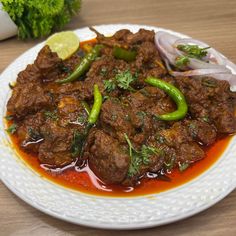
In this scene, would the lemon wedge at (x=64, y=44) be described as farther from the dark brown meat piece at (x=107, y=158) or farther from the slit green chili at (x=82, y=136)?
the dark brown meat piece at (x=107, y=158)

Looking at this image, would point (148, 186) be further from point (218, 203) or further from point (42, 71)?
point (42, 71)

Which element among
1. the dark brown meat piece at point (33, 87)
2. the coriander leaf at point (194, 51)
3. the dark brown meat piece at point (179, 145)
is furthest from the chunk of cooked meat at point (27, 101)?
the coriander leaf at point (194, 51)

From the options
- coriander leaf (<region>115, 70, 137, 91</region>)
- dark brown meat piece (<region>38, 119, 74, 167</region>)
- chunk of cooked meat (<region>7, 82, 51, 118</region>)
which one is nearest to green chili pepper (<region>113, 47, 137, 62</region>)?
coriander leaf (<region>115, 70, 137, 91</region>)

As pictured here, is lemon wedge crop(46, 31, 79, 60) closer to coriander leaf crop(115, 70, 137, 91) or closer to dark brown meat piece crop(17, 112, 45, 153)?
coriander leaf crop(115, 70, 137, 91)

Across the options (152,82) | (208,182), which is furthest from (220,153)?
(152,82)

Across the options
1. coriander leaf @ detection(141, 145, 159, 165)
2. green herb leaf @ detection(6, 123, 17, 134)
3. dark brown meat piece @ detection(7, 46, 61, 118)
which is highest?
dark brown meat piece @ detection(7, 46, 61, 118)
